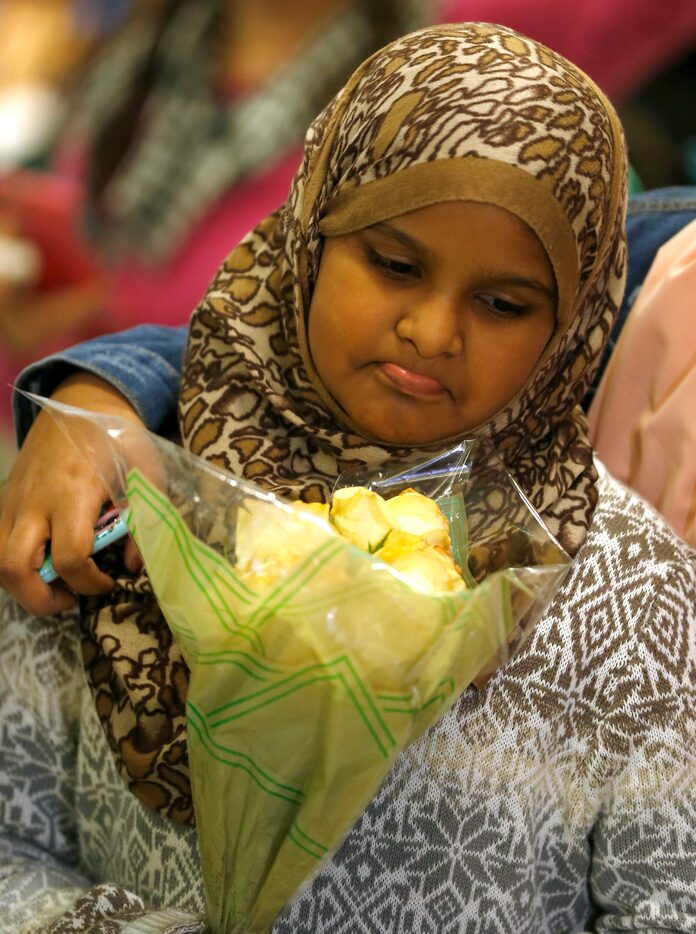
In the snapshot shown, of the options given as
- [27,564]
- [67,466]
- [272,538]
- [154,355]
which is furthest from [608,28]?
[272,538]

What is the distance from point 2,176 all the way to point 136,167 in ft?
0.97

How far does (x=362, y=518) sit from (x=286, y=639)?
11 centimetres

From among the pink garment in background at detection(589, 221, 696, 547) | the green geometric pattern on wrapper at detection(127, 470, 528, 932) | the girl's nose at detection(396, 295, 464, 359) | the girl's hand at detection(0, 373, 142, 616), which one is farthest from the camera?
the pink garment in background at detection(589, 221, 696, 547)

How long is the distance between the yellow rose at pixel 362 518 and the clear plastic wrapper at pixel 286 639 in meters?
0.03

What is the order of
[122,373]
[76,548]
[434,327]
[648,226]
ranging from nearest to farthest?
[434,327]
[76,548]
[122,373]
[648,226]

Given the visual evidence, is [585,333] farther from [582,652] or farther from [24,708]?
[24,708]

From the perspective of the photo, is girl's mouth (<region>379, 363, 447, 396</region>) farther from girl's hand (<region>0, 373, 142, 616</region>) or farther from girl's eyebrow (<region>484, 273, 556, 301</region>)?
girl's hand (<region>0, 373, 142, 616</region>)

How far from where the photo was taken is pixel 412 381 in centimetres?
96

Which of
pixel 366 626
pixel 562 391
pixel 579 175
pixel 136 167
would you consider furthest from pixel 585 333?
pixel 136 167

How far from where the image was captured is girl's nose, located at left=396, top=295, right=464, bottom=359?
3.00 feet

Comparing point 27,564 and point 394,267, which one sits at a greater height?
point 394,267

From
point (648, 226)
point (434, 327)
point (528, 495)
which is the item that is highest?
point (434, 327)

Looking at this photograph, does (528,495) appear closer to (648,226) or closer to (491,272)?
(491,272)

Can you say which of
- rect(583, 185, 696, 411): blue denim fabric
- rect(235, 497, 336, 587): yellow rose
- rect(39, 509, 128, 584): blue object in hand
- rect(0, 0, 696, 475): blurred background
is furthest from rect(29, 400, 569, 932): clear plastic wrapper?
rect(0, 0, 696, 475): blurred background
